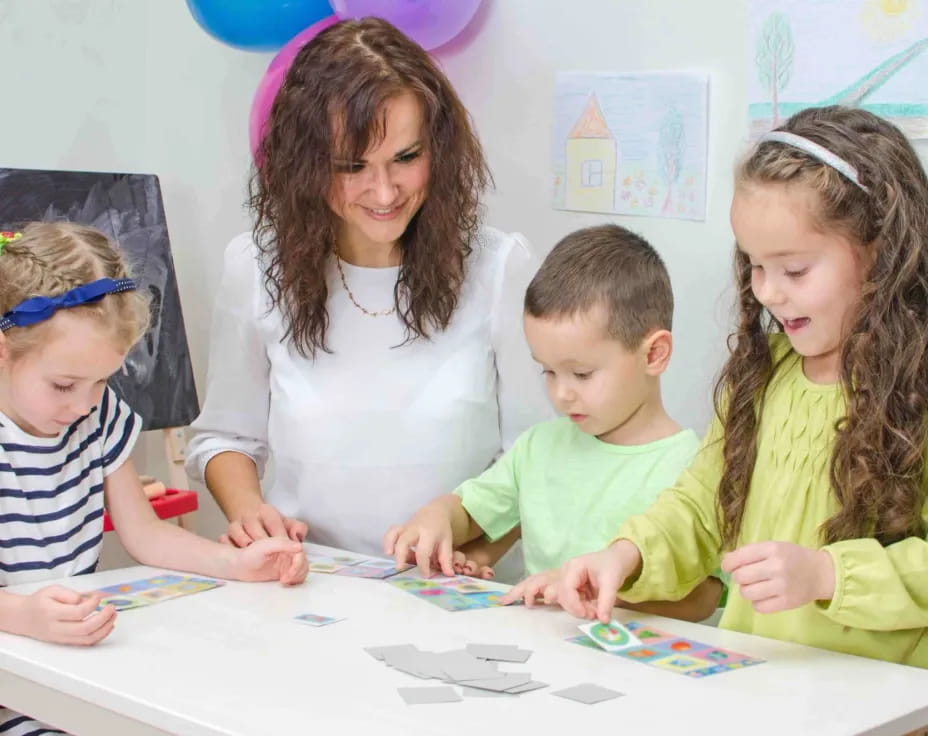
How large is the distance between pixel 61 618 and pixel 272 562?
0.36 meters

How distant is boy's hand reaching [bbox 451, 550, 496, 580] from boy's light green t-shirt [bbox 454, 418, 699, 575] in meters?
0.07

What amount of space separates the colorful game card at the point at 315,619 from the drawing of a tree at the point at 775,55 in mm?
1355

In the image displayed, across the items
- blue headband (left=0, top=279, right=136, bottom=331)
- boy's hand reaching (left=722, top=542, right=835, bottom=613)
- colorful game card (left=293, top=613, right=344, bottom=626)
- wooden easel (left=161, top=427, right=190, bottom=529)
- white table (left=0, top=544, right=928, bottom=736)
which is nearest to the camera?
white table (left=0, top=544, right=928, bottom=736)

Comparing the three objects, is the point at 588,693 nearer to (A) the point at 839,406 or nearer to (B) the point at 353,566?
(A) the point at 839,406

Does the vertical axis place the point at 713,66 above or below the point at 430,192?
above

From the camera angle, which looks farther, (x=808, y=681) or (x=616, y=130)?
(x=616, y=130)

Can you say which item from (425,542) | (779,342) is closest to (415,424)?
(425,542)

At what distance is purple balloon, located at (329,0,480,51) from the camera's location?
8.66 feet

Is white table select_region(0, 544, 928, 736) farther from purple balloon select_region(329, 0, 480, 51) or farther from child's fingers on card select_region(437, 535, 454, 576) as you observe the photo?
purple balloon select_region(329, 0, 480, 51)

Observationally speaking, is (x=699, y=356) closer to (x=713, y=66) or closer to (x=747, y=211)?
(x=713, y=66)

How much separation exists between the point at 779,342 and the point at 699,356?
0.97 m

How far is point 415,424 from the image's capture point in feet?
6.89

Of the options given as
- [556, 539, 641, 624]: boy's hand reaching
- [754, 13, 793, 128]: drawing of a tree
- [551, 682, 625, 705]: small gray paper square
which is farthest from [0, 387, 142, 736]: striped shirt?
[754, 13, 793, 128]: drawing of a tree

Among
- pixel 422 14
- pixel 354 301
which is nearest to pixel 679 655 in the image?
pixel 354 301
